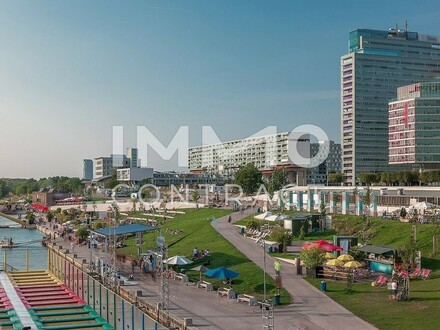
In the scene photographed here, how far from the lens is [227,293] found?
29.6 m

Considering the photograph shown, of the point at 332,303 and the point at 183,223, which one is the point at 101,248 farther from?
the point at 332,303

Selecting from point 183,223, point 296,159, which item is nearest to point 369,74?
point 296,159

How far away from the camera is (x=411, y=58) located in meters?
185

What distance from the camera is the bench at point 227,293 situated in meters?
29.4

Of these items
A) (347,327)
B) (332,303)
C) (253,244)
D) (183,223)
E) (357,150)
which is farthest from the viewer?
(357,150)

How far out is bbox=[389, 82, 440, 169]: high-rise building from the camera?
401 feet

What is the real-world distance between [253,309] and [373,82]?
159890 millimetres

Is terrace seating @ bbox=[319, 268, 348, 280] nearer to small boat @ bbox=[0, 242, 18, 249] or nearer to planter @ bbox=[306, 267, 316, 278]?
planter @ bbox=[306, 267, 316, 278]

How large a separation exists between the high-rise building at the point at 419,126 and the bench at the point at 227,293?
101 m

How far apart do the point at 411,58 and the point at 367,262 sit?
164 m

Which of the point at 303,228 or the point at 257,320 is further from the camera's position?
the point at 303,228

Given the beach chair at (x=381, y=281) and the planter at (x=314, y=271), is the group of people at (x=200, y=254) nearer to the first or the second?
the planter at (x=314, y=271)

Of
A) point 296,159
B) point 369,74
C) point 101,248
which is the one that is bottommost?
point 101,248

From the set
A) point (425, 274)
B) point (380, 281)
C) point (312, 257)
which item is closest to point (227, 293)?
point (312, 257)
